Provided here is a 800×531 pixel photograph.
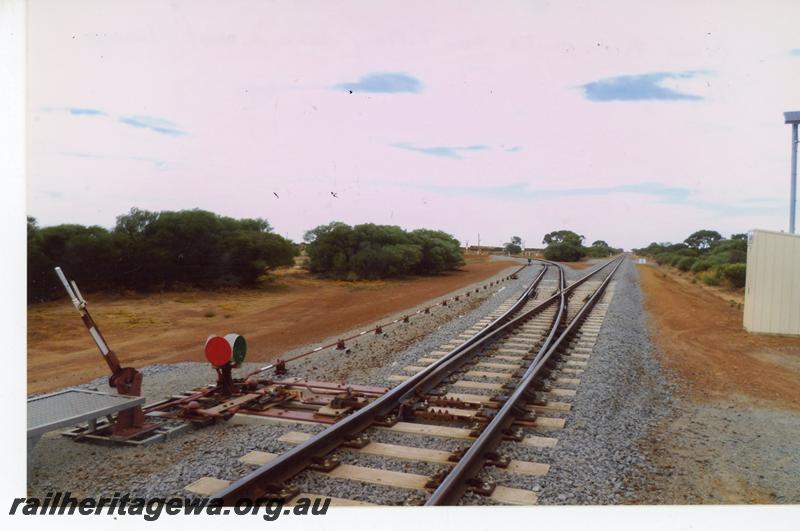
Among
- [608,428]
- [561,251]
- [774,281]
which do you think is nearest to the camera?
[608,428]

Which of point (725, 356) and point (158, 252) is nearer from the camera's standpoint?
point (725, 356)

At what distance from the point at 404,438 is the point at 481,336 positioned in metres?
5.37

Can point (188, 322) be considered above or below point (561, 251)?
below

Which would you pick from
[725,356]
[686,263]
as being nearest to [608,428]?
Answer: [725,356]

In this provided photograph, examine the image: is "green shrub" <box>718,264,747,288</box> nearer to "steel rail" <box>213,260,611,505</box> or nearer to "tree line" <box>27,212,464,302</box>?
"tree line" <box>27,212,464,302</box>

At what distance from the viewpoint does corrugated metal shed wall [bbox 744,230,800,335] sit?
12.2 m

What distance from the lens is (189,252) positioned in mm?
21766

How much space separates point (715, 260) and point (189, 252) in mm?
27282

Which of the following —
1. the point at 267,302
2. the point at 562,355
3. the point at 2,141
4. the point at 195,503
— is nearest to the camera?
the point at 195,503

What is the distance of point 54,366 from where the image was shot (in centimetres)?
1023

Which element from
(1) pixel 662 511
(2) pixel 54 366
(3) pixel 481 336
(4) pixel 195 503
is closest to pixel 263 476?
(4) pixel 195 503

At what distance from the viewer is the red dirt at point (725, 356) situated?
815cm

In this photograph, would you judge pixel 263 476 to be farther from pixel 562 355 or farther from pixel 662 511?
pixel 562 355

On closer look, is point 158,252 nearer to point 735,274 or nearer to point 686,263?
point 735,274
